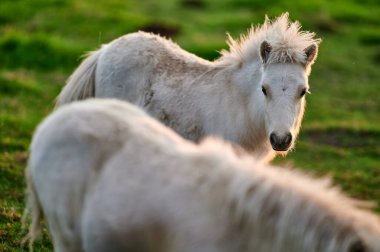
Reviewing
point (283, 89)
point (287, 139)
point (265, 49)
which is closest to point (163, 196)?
point (287, 139)

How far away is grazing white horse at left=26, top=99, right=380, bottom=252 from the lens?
130 inches

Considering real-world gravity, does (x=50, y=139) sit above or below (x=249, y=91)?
below

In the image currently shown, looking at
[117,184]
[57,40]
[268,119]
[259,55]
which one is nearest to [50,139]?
[117,184]

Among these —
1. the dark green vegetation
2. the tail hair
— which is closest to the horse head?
the tail hair

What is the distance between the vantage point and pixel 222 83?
6.76m

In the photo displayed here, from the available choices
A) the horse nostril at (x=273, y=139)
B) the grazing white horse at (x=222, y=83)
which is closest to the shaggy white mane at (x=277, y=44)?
the grazing white horse at (x=222, y=83)

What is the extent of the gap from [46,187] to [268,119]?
266cm

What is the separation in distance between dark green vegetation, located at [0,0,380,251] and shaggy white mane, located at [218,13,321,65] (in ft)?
8.57

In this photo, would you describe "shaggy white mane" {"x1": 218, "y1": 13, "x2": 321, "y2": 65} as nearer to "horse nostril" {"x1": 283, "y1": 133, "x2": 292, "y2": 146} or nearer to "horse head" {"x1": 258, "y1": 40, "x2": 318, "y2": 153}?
"horse head" {"x1": 258, "y1": 40, "x2": 318, "y2": 153}

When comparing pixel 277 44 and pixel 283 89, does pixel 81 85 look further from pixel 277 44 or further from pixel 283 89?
pixel 283 89

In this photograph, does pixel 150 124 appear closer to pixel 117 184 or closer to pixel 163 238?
pixel 117 184

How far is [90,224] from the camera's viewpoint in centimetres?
375

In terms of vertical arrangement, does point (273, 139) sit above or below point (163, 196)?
above

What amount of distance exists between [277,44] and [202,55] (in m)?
9.00
